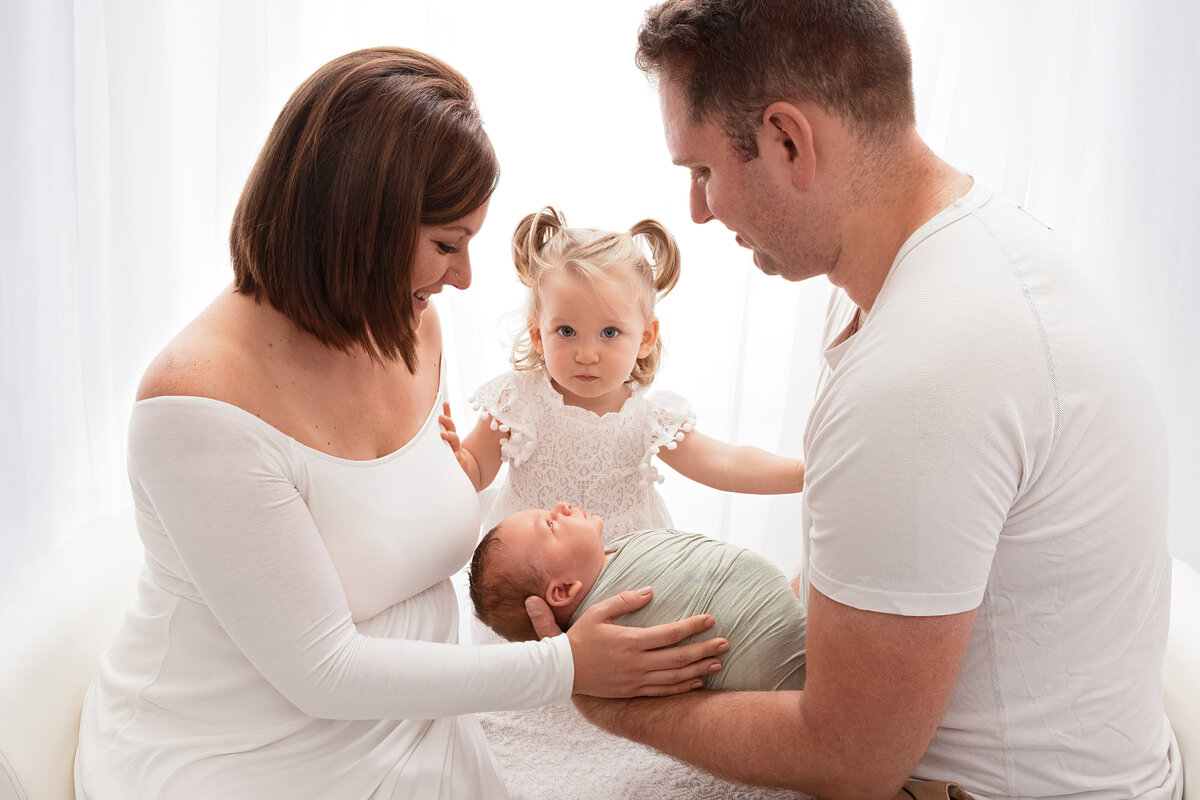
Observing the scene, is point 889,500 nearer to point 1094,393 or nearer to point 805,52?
point 1094,393

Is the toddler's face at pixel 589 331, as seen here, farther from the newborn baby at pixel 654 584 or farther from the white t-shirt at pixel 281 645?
the white t-shirt at pixel 281 645

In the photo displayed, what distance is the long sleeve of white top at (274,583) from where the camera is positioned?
121 centimetres

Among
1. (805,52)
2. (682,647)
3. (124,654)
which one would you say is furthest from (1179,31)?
(124,654)

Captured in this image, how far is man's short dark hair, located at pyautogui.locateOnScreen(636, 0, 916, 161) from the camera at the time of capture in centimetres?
124

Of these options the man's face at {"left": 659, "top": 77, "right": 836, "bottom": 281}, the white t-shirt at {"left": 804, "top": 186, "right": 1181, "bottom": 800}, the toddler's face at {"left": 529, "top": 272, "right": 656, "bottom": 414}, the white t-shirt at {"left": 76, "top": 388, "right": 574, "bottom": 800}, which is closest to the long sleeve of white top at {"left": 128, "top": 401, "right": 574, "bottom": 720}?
the white t-shirt at {"left": 76, "top": 388, "right": 574, "bottom": 800}

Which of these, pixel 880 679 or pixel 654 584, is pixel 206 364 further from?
pixel 880 679

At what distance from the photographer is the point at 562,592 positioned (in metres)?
1.70

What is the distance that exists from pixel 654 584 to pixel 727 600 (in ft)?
0.42

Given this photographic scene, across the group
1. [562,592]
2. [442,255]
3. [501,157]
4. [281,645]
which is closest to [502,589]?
[562,592]

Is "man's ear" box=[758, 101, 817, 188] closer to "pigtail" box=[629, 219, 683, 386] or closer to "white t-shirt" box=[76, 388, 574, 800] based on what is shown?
"white t-shirt" box=[76, 388, 574, 800]

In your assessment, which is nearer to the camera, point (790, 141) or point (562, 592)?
point (790, 141)

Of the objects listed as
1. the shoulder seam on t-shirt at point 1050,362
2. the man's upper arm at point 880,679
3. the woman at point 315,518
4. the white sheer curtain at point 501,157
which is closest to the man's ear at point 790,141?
the shoulder seam on t-shirt at point 1050,362

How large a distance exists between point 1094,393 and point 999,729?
0.45 meters

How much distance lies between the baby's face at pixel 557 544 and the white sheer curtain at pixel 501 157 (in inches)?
40.1
